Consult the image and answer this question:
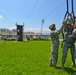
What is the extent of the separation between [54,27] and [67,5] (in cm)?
137

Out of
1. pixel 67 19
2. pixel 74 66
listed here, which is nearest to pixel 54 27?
pixel 67 19

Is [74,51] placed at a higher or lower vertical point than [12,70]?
higher

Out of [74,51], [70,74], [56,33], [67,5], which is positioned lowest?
[70,74]

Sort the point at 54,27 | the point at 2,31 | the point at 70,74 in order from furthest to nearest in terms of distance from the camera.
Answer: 1. the point at 2,31
2. the point at 54,27
3. the point at 70,74

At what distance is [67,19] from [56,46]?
146 cm

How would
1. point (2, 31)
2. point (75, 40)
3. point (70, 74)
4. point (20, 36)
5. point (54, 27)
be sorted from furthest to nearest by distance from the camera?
point (2, 31) < point (20, 36) < point (54, 27) < point (75, 40) < point (70, 74)

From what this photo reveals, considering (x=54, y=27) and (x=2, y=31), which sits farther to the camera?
(x=2, y=31)

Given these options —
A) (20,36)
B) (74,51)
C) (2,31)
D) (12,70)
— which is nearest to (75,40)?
(74,51)

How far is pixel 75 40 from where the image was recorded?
9430mm

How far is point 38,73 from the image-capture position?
886 centimetres

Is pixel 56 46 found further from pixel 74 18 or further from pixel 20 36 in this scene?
pixel 20 36

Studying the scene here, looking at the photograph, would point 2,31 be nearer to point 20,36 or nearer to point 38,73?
point 20,36

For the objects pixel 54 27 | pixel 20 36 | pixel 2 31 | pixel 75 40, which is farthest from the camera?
pixel 2 31

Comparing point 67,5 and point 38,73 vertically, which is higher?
point 67,5
